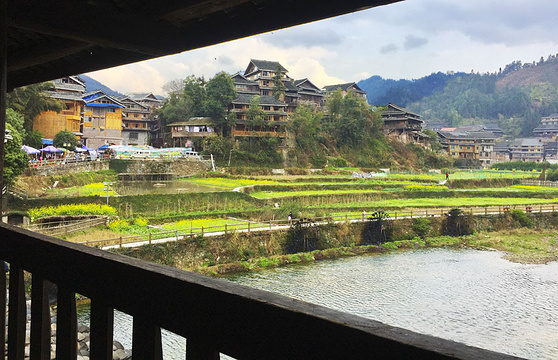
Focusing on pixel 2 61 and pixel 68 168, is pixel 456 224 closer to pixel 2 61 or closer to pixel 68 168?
pixel 68 168

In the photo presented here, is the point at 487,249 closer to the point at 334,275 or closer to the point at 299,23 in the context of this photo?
the point at 334,275

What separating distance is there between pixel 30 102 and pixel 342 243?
21264 millimetres

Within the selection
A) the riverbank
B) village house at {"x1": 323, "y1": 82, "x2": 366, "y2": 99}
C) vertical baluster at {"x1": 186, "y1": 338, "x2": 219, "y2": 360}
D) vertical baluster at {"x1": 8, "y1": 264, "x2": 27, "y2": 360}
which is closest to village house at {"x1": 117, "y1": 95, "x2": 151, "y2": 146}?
village house at {"x1": 323, "y1": 82, "x2": 366, "y2": 99}

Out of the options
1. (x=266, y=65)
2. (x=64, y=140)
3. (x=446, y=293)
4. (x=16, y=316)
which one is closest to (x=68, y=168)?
(x=64, y=140)

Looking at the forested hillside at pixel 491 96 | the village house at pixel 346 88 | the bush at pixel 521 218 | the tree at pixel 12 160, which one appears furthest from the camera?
the forested hillside at pixel 491 96

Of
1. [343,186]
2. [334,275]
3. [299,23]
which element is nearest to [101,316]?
[299,23]

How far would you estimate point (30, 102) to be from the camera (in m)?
27.2

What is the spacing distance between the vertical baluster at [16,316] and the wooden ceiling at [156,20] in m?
1.22

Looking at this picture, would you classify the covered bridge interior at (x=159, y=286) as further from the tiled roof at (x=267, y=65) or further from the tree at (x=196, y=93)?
the tiled roof at (x=267, y=65)

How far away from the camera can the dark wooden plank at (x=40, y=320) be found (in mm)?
1756

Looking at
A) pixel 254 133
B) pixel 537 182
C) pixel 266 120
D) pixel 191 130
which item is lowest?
pixel 537 182

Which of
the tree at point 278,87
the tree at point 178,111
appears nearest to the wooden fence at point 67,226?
the tree at point 178,111

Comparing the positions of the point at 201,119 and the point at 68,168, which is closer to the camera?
the point at 68,168

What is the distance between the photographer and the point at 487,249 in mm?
21359
